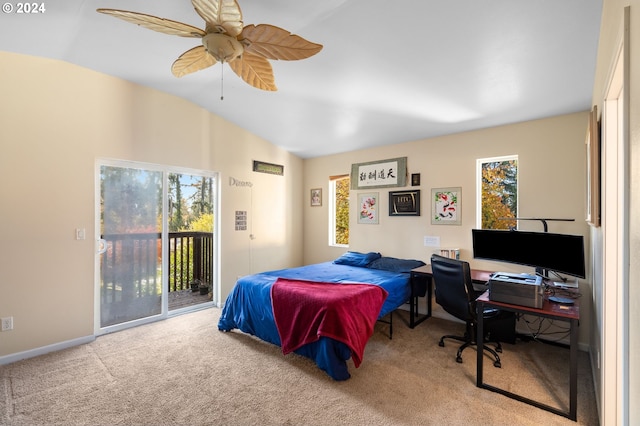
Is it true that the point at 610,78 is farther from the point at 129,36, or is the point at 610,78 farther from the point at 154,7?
the point at 129,36

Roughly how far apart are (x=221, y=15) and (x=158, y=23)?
0.38 m

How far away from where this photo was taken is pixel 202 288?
4691 millimetres

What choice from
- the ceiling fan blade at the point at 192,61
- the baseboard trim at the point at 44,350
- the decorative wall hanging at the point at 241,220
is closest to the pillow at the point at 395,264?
the decorative wall hanging at the point at 241,220

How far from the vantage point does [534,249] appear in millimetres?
2836

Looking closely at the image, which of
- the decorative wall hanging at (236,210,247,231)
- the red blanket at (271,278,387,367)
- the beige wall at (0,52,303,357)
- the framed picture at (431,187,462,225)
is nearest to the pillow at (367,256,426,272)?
the framed picture at (431,187,462,225)

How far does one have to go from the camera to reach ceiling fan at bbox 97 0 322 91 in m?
1.58

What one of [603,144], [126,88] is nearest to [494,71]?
[603,144]

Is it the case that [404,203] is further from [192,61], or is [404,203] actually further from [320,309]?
[192,61]

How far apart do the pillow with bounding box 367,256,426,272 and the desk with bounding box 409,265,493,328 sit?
13cm

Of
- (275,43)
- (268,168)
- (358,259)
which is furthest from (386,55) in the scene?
(268,168)

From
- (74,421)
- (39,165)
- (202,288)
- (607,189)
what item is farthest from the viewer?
(202,288)

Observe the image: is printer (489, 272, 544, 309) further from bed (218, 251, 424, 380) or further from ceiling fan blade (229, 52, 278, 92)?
ceiling fan blade (229, 52, 278, 92)

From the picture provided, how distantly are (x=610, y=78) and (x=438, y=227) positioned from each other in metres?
2.70

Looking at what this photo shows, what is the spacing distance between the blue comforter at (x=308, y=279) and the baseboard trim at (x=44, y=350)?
4.55 feet
